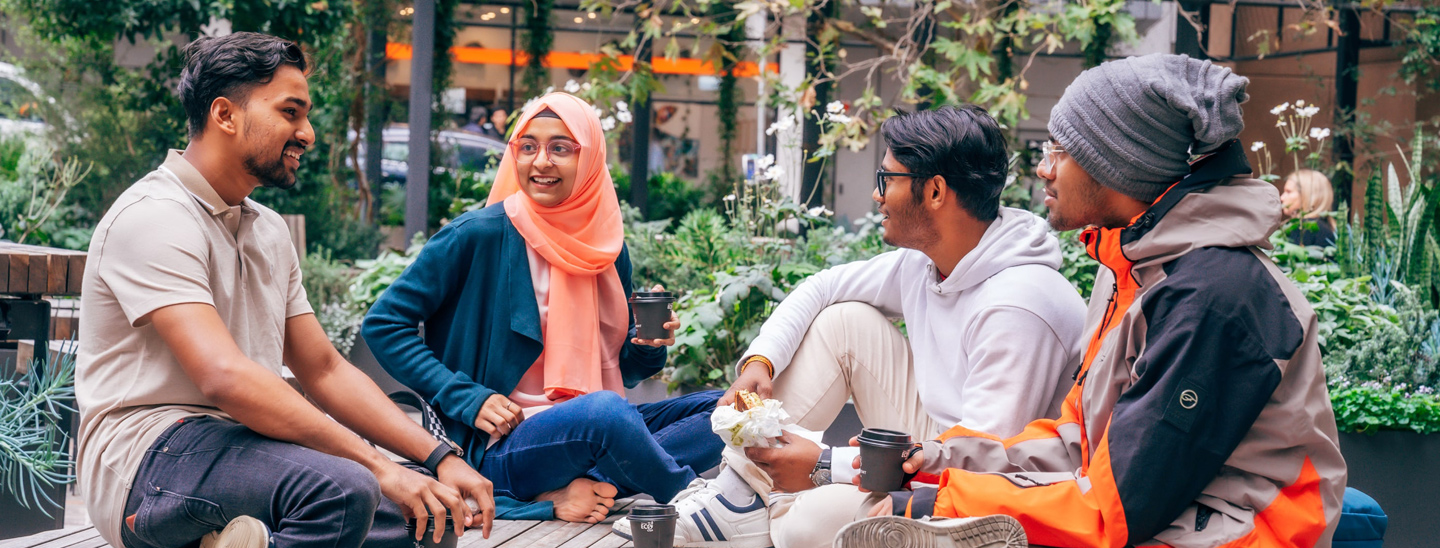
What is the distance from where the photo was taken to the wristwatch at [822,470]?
2.09 m

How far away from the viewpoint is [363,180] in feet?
29.7

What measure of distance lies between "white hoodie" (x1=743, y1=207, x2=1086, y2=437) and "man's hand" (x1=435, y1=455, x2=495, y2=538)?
828 millimetres

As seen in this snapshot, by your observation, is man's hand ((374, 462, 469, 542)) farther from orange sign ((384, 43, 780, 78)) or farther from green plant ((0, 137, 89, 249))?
orange sign ((384, 43, 780, 78))

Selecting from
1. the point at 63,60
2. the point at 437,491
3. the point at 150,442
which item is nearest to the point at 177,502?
the point at 150,442

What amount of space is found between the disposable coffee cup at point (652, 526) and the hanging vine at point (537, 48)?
7990mm

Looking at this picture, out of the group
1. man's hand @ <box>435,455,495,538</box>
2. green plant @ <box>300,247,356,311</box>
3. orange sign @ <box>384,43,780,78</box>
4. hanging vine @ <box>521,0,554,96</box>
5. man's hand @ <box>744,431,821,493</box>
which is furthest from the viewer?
hanging vine @ <box>521,0,554,96</box>

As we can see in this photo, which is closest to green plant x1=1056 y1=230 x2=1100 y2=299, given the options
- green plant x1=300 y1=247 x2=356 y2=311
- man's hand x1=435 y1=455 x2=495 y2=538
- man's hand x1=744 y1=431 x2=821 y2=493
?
man's hand x1=744 y1=431 x2=821 y2=493

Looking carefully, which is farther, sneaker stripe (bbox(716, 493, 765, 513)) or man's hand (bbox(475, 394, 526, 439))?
man's hand (bbox(475, 394, 526, 439))

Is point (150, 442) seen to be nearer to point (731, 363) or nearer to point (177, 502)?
point (177, 502)

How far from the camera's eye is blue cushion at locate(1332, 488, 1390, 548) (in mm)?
1973

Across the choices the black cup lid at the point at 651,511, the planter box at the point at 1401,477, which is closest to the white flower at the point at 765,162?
the planter box at the point at 1401,477

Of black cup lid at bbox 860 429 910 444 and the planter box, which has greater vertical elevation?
black cup lid at bbox 860 429 910 444

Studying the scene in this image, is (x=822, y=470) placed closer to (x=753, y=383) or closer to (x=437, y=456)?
(x=753, y=383)

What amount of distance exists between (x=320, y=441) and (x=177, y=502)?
0.82 feet
